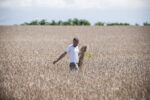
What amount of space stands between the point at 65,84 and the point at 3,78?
171 centimetres

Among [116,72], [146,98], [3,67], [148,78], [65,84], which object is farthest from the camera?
[3,67]

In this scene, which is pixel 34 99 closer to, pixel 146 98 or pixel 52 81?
pixel 52 81

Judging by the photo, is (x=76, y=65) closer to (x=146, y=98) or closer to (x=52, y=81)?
(x=52, y=81)

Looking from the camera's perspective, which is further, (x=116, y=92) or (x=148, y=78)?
(x=148, y=78)

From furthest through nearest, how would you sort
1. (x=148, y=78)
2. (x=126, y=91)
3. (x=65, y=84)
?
(x=148, y=78) → (x=65, y=84) → (x=126, y=91)

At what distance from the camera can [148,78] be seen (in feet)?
21.8

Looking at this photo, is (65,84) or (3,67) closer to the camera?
(65,84)

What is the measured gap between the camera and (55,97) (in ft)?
16.5

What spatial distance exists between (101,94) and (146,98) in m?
0.78

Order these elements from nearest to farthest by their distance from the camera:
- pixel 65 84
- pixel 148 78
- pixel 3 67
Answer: pixel 65 84 → pixel 148 78 → pixel 3 67

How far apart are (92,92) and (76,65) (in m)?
2.22

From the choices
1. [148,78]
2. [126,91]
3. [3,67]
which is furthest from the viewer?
[3,67]

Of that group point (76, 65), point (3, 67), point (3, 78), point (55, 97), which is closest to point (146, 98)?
point (55, 97)

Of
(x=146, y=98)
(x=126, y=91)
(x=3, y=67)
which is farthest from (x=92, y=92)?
(x=3, y=67)
